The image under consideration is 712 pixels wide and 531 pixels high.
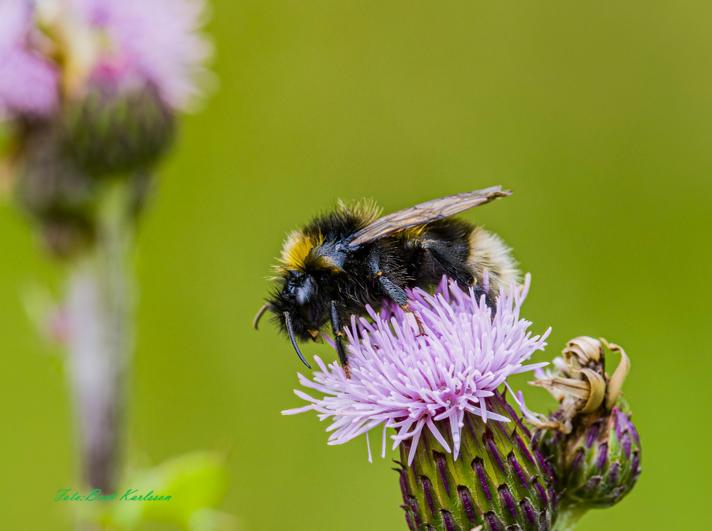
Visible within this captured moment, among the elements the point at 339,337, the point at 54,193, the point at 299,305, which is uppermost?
the point at 54,193

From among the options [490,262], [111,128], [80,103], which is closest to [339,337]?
[490,262]

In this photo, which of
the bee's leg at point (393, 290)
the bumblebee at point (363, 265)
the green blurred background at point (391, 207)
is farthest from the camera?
the green blurred background at point (391, 207)

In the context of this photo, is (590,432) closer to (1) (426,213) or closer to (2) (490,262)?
(2) (490,262)

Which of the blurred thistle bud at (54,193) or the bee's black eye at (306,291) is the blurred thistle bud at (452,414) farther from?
the blurred thistle bud at (54,193)

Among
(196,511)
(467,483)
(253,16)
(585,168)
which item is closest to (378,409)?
(467,483)

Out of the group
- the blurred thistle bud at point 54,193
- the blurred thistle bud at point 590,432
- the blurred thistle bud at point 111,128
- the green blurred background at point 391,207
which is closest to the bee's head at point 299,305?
the blurred thistle bud at point 590,432

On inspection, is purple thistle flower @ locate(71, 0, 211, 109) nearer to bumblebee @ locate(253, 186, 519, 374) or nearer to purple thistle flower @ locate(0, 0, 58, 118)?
purple thistle flower @ locate(0, 0, 58, 118)

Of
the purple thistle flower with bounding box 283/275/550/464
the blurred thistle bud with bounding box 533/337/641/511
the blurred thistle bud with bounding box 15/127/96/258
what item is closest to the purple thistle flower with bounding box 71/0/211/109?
the blurred thistle bud with bounding box 15/127/96/258
